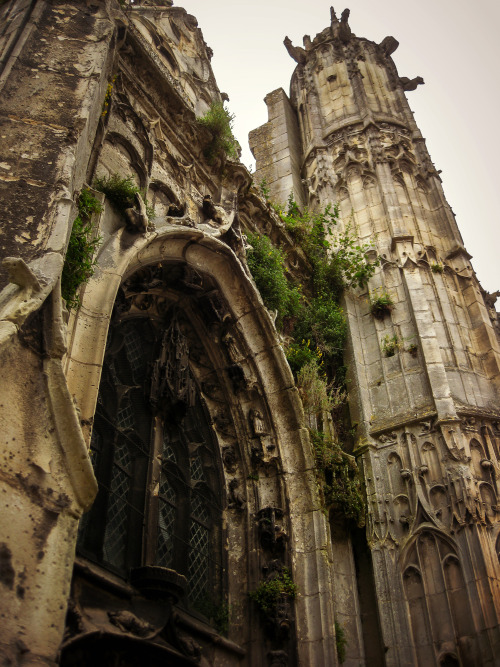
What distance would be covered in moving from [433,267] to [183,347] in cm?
472

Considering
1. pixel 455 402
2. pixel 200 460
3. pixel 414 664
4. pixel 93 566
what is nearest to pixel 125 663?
pixel 93 566

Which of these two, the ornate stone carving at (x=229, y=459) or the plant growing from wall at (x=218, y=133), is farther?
the plant growing from wall at (x=218, y=133)

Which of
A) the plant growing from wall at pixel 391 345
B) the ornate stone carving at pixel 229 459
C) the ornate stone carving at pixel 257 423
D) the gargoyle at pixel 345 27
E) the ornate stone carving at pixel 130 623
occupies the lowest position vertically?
the ornate stone carving at pixel 130 623

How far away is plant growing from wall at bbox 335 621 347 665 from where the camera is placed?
642 cm

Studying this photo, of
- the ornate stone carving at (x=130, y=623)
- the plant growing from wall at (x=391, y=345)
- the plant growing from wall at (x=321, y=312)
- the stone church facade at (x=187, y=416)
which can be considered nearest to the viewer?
the stone church facade at (x=187, y=416)

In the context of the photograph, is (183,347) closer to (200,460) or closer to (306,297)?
(200,460)

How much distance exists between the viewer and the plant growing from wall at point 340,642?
642 cm

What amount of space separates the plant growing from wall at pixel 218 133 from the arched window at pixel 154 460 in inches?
108

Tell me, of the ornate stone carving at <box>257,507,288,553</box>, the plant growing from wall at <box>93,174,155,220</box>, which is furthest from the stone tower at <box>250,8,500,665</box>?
the plant growing from wall at <box>93,174,155,220</box>

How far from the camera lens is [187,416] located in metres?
7.45

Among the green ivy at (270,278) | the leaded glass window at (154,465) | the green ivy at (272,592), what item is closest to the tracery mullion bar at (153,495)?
the leaded glass window at (154,465)

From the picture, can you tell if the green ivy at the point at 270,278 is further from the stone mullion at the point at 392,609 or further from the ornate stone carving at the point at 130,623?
the ornate stone carving at the point at 130,623

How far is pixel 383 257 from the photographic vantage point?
1052 cm

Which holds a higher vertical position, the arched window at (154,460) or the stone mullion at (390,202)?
the stone mullion at (390,202)
